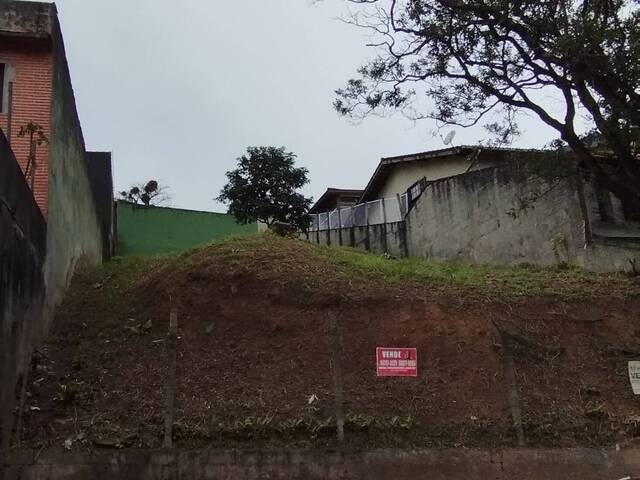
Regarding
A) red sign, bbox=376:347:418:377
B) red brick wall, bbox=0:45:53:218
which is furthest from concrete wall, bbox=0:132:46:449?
red sign, bbox=376:347:418:377

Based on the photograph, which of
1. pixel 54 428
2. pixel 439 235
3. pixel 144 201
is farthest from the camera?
pixel 144 201

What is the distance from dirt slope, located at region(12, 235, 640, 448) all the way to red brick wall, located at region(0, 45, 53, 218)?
2.14 m

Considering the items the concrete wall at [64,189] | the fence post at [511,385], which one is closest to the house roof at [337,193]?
the concrete wall at [64,189]

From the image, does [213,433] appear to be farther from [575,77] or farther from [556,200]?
[556,200]

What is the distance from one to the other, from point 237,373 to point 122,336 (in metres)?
1.84

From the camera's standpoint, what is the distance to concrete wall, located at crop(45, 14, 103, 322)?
10.2 m

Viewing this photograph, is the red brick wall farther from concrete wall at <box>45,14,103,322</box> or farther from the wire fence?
the wire fence

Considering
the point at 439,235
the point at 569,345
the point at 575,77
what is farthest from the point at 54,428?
the point at 439,235

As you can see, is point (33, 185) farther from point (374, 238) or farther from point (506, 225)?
point (374, 238)

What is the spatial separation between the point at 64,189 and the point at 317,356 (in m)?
5.07

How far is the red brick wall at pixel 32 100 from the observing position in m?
9.69

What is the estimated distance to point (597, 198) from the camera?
1634cm

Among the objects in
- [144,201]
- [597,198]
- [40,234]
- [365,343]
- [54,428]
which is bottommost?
[54,428]

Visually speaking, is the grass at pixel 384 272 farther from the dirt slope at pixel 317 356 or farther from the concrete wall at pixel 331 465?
the concrete wall at pixel 331 465
